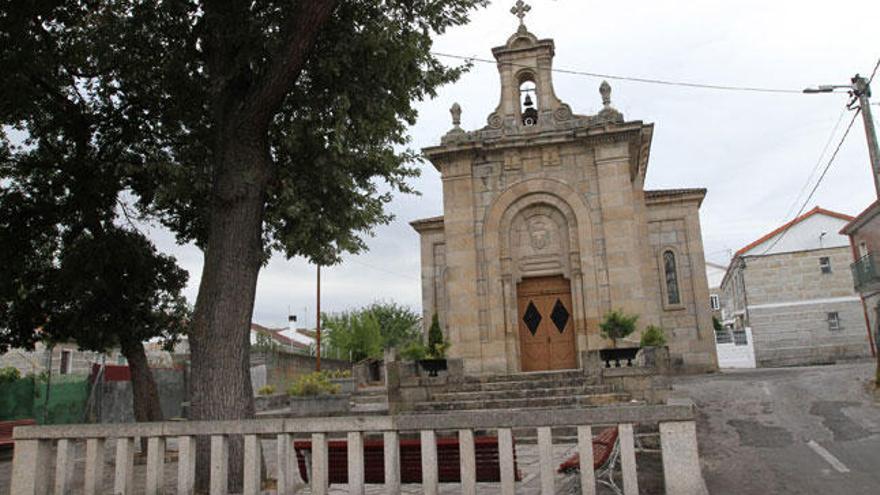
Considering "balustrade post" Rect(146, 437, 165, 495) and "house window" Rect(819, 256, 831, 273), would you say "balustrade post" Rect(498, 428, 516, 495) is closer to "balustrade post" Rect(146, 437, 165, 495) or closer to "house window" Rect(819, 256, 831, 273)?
"balustrade post" Rect(146, 437, 165, 495)

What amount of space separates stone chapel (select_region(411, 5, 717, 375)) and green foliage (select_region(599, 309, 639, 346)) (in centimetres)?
146

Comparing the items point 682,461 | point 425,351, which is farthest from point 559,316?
point 682,461

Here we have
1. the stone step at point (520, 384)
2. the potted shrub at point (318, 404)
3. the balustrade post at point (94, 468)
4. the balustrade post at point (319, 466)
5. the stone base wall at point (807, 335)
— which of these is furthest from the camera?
the stone base wall at point (807, 335)

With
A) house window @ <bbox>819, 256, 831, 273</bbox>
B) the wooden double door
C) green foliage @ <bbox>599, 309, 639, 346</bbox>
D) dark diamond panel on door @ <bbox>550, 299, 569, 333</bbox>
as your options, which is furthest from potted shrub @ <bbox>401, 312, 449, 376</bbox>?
house window @ <bbox>819, 256, 831, 273</bbox>

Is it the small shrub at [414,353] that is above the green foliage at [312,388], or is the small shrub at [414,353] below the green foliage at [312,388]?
above

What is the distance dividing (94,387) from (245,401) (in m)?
14.3

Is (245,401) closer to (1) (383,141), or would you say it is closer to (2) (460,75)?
(1) (383,141)

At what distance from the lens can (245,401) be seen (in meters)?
7.25

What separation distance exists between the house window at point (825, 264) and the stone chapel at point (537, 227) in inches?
868

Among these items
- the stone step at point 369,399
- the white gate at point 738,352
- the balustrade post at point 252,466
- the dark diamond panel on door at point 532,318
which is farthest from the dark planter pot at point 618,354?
the white gate at point 738,352

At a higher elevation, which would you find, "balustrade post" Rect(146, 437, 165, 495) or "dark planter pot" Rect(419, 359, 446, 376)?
Answer: "dark planter pot" Rect(419, 359, 446, 376)

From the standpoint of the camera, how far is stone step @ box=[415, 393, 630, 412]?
12.5 m

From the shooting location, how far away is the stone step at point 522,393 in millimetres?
13281

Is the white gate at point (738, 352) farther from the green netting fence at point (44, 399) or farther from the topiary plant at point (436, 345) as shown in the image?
the green netting fence at point (44, 399)
